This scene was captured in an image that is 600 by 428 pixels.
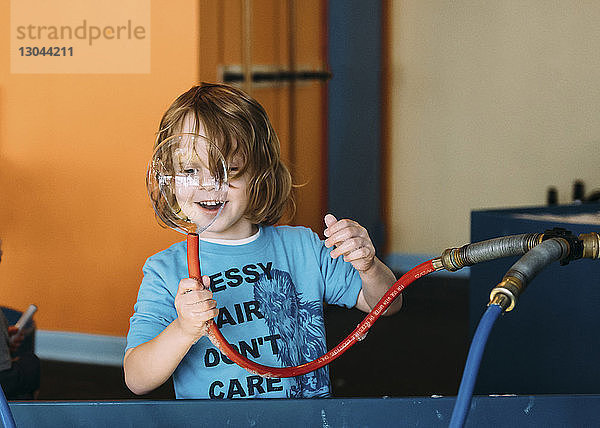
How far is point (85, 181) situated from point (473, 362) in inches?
34.0

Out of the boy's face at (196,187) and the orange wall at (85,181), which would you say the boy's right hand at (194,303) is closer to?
the boy's face at (196,187)

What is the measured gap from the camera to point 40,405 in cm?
59

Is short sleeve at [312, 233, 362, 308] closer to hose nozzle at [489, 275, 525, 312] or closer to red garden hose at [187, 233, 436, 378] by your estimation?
red garden hose at [187, 233, 436, 378]

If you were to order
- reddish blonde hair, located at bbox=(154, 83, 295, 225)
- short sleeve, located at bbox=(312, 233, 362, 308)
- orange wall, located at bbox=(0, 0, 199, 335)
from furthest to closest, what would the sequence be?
1. orange wall, located at bbox=(0, 0, 199, 335)
2. short sleeve, located at bbox=(312, 233, 362, 308)
3. reddish blonde hair, located at bbox=(154, 83, 295, 225)

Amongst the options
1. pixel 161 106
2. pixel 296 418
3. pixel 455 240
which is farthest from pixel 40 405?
pixel 455 240

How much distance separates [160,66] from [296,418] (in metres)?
0.69

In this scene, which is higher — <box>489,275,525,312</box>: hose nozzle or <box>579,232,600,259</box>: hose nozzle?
<box>579,232,600,259</box>: hose nozzle

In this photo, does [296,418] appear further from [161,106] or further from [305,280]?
[161,106]

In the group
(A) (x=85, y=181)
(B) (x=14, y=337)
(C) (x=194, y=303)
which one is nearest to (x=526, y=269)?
(C) (x=194, y=303)

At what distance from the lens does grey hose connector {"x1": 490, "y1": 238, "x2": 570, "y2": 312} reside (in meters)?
0.46

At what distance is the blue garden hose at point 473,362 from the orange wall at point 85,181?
2.35ft

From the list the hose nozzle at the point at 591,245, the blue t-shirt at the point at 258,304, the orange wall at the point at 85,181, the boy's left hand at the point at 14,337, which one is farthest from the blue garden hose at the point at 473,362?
the boy's left hand at the point at 14,337

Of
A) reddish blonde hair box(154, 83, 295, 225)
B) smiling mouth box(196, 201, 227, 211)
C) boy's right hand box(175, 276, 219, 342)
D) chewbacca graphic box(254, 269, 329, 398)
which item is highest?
reddish blonde hair box(154, 83, 295, 225)

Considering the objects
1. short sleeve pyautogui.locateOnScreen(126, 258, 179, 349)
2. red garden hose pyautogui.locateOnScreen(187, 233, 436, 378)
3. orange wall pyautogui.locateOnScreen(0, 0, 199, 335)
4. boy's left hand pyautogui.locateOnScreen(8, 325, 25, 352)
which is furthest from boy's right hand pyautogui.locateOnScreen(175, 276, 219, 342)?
boy's left hand pyautogui.locateOnScreen(8, 325, 25, 352)
